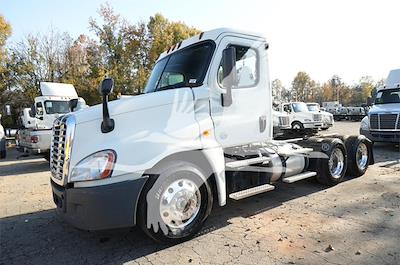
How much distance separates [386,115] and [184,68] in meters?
10.8

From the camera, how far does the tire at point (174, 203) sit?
13.1ft

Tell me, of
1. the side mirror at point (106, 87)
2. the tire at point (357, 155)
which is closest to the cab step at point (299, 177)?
the tire at point (357, 155)

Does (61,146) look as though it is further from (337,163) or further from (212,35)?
(337,163)

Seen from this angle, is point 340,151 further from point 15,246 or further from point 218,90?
point 15,246

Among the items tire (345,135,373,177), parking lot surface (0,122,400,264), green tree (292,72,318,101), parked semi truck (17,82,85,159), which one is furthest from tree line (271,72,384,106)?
parking lot surface (0,122,400,264)

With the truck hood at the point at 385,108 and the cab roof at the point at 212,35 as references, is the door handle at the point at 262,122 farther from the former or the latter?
the truck hood at the point at 385,108

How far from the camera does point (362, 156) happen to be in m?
8.09

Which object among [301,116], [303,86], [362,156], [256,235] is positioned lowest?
[256,235]

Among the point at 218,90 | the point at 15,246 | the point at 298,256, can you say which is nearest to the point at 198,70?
the point at 218,90

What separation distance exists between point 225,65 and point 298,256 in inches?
102

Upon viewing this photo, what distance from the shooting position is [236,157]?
5.21m

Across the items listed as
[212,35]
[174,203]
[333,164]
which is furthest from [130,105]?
[333,164]

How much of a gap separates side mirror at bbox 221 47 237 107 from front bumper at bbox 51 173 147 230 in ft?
5.60

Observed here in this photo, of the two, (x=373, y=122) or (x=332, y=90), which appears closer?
(x=373, y=122)
